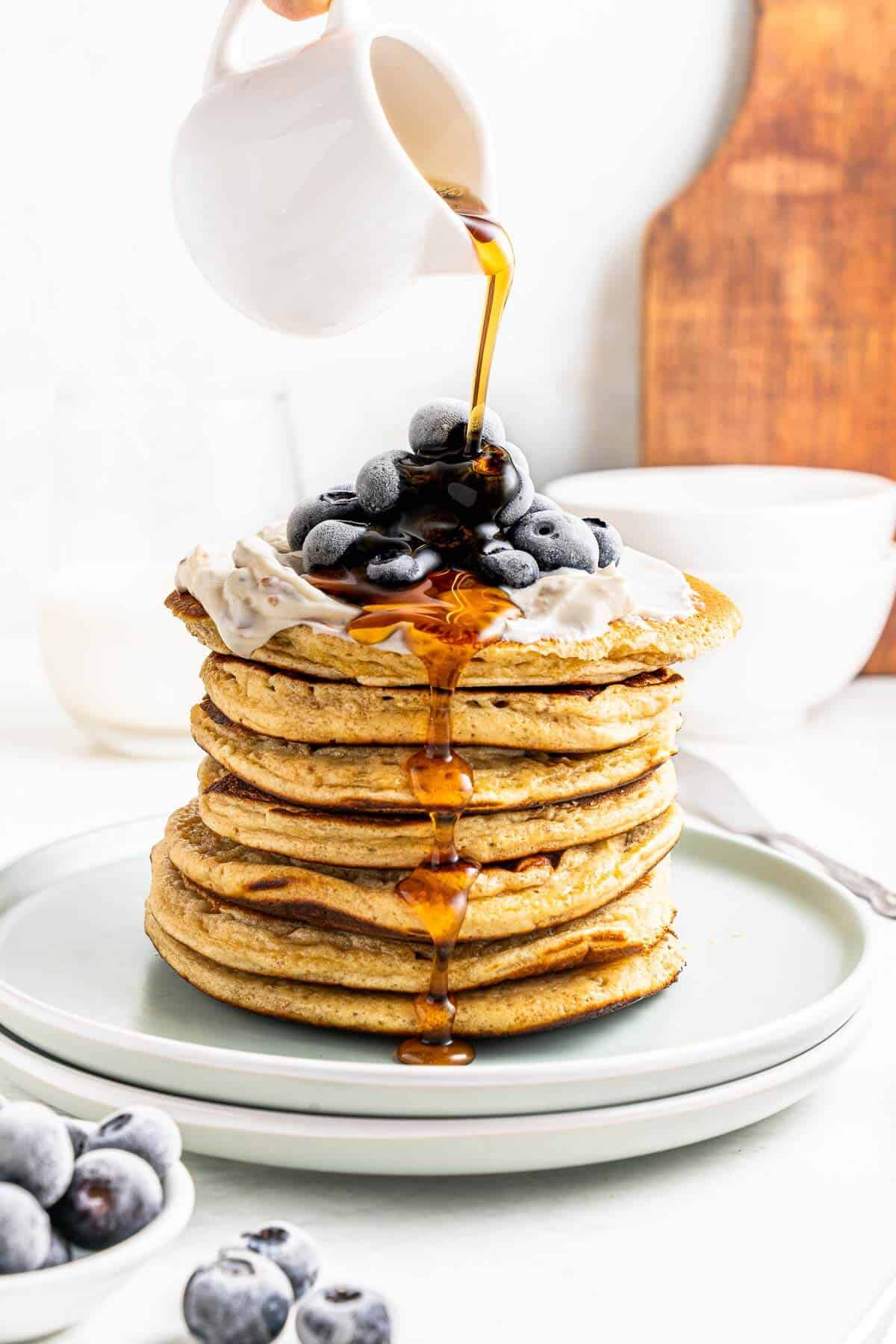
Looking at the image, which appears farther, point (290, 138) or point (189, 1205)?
point (290, 138)

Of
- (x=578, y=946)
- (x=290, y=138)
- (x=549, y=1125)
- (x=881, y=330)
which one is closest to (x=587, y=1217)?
(x=549, y=1125)

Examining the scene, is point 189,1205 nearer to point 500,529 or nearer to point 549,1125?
point 549,1125

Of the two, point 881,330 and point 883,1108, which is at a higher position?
point 881,330

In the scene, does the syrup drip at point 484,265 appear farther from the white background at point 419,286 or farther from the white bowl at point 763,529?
the white background at point 419,286

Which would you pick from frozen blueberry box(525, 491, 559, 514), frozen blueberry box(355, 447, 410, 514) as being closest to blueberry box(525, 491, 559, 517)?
frozen blueberry box(525, 491, 559, 514)

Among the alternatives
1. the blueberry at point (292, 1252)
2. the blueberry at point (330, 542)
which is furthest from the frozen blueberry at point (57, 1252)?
the blueberry at point (330, 542)

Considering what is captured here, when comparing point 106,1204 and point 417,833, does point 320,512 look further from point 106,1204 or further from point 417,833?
point 106,1204
